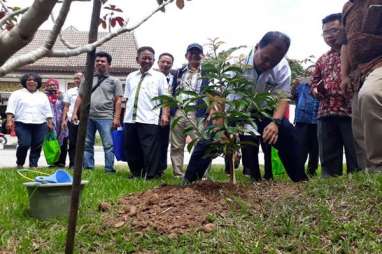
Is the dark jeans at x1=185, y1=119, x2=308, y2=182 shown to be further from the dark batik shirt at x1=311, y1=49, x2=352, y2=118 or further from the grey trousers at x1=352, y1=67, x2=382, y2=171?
the grey trousers at x1=352, y1=67, x2=382, y2=171

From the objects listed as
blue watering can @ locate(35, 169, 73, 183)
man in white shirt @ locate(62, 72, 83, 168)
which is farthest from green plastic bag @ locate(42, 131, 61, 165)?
blue watering can @ locate(35, 169, 73, 183)

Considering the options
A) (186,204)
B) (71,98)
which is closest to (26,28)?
(186,204)

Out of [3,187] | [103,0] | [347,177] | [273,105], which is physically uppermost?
[103,0]

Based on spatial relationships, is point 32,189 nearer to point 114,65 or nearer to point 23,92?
point 23,92

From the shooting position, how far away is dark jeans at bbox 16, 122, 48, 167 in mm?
7426

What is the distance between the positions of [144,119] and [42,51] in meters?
4.37

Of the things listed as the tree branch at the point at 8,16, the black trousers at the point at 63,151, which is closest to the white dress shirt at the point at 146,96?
the black trousers at the point at 63,151

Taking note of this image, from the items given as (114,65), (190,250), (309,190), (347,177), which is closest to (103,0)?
(190,250)

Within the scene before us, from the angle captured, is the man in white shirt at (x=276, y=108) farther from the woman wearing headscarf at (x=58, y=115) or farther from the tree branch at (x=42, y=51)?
the woman wearing headscarf at (x=58, y=115)

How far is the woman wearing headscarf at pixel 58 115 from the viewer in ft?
27.8

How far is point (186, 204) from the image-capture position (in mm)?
3236

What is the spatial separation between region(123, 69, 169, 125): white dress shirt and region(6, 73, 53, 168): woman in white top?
191 cm

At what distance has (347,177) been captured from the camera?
344 cm

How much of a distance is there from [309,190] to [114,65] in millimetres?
25168
